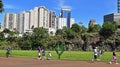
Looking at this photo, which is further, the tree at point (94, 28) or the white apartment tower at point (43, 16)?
the white apartment tower at point (43, 16)

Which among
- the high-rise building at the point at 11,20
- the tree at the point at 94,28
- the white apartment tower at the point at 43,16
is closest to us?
the tree at the point at 94,28

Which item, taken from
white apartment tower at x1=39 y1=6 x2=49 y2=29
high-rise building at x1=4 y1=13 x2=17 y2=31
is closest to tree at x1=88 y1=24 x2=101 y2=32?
white apartment tower at x1=39 y1=6 x2=49 y2=29

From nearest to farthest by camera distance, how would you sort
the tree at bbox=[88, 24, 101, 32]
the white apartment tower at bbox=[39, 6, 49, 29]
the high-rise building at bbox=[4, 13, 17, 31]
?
the tree at bbox=[88, 24, 101, 32] → the white apartment tower at bbox=[39, 6, 49, 29] → the high-rise building at bbox=[4, 13, 17, 31]

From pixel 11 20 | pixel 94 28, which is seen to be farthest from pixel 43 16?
pixel 94 28

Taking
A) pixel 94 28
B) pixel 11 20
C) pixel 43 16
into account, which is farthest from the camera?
pixel 11 20

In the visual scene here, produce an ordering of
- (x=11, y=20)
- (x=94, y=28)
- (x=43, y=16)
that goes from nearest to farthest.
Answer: (x=94, y=28) → (x=43, y=16) → (x=11, y=20)

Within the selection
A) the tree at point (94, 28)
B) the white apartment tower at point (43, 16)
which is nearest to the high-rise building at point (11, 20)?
the white apartment tower at point (43, 16)

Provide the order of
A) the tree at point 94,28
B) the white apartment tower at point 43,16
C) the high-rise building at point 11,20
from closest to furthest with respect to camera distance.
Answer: the tree at point 94,28, the white apartment tower at point 43,16, the high-rise building at point 11,20

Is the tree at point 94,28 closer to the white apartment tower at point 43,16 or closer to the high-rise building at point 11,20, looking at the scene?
the white apartment tower at point 43,16

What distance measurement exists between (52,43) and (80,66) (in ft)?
302

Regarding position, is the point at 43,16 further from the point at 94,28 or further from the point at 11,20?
the point at 94,28

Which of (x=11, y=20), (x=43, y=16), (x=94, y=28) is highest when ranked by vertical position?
(x=43, y=16)

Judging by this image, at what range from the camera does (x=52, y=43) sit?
117 m

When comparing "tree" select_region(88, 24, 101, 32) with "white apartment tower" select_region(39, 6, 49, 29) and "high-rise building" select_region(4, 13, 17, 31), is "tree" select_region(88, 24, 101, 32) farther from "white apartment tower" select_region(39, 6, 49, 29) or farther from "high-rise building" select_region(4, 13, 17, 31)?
"high-rise building" select_region(4, 13, 17, 31)
